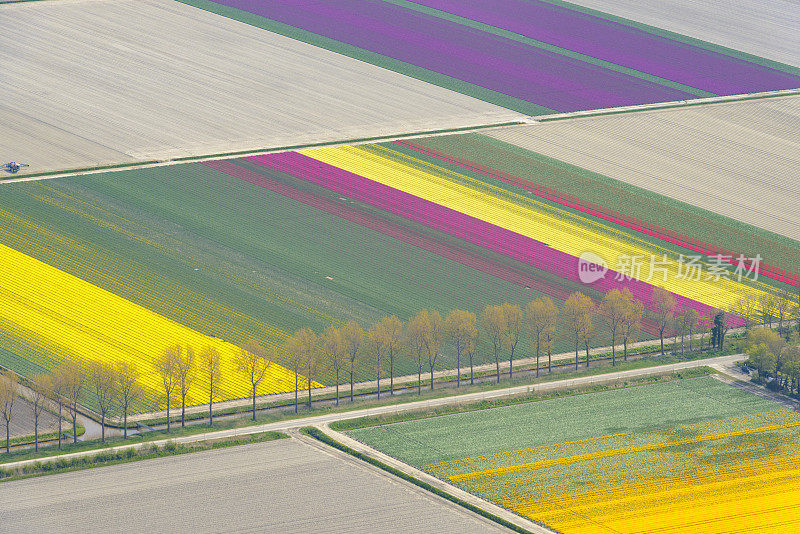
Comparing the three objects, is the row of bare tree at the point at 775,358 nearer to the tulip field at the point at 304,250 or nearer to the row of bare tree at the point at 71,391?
the tulip field at the point at 304,250

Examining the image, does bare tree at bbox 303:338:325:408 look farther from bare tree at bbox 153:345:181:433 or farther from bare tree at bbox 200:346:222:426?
bare tree at bbox 153:345:181:433

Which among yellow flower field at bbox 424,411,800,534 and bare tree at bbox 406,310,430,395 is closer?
yellow flower field at bbox 424,411,800,534

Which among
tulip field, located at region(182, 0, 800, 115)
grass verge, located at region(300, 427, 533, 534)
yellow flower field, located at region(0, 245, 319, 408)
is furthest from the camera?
tulip field, located at region(182, 0, 800, 115)

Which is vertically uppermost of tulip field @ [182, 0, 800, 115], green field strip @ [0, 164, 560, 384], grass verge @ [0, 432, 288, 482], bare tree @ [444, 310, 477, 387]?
tulip field @ [182, 0, 800, 115]

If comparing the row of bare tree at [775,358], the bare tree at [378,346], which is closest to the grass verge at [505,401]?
the row of bare tree at [775,358]

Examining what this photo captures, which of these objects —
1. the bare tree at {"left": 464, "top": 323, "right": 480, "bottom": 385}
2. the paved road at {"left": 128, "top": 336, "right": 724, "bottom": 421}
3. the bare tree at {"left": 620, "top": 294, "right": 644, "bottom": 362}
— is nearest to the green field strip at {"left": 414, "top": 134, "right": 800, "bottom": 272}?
the paved road at {"left": 128, "top": 336, "right": 724, "bottom": 421}

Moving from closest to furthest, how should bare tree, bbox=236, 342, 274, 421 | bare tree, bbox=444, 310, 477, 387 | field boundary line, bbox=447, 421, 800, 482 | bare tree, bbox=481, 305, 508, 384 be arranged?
field boundary line, bbox=447, 421, 800, 482 < bare tree, bbox=236, 342, 274, 421 < bare tree, bbox=444, 310, 477, 387 < bare tree, bbox=481, 305, 508, 384
